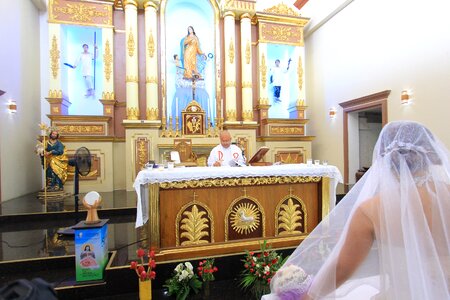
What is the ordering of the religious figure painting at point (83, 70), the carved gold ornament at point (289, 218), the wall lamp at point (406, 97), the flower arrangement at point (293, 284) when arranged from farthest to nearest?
the religious figure painting at point (83, 70) < the wall lamp at point (406, 97) < the carved gold ornament at point (289, 218) < the flower arrangement at point (293, 284)

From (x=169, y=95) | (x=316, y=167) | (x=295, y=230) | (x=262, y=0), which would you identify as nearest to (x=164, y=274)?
(x=295, y=230)

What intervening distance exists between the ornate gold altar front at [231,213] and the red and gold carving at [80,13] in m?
6.23

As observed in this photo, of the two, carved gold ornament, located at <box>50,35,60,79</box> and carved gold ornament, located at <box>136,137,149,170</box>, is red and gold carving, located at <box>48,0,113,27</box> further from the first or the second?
carved gold ornament, located at <box>136,137,149,170</box>

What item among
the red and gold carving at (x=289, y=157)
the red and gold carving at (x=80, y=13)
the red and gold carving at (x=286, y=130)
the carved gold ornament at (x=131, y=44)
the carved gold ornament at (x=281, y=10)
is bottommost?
the red and gold carving at (x=289, y=157)

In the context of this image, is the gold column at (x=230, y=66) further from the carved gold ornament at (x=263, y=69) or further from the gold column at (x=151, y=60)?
the gold column at (x=151, y=60)

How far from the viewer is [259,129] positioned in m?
8.27

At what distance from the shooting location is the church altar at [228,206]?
2938 mm

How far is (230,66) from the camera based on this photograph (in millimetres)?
7918

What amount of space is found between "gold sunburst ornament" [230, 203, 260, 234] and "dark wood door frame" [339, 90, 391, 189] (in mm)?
4511

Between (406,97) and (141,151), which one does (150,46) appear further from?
(406,97)

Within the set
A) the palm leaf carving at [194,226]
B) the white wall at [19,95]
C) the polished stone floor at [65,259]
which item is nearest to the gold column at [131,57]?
the white wall at [19,95]

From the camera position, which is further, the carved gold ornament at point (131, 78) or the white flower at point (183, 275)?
the carved gold ornament at point (131, 78)

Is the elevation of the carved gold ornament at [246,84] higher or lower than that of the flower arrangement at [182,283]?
higher

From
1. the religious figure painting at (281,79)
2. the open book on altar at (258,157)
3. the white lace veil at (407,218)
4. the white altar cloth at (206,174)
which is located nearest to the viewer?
the white lace veil at (407,218)
